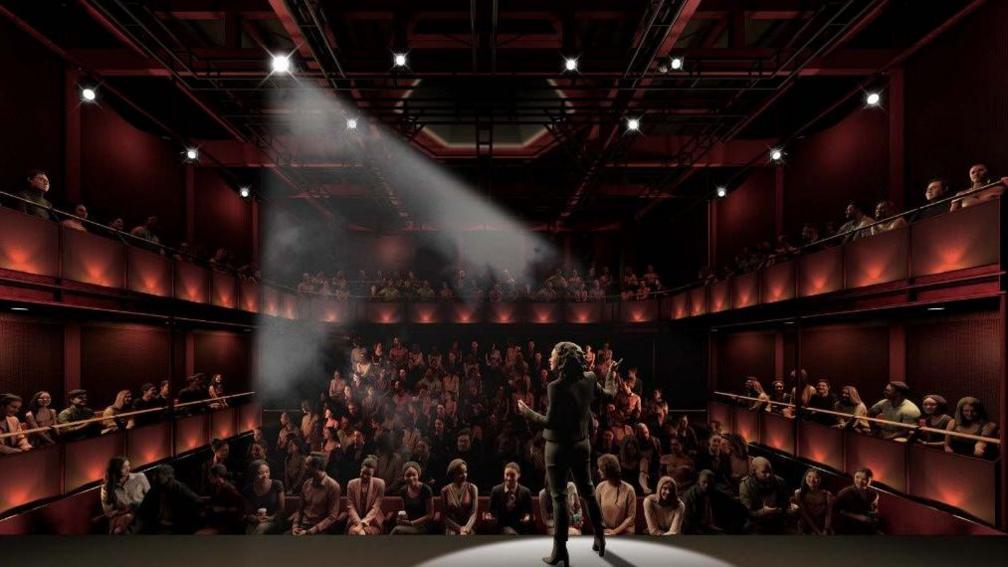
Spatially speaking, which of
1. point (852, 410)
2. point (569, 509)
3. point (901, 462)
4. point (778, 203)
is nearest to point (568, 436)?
point (569, 509)

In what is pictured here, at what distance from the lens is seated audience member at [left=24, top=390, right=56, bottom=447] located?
7727 mm

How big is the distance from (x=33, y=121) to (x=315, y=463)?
26.5 ft

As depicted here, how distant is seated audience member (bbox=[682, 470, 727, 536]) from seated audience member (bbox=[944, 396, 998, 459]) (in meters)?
2.89

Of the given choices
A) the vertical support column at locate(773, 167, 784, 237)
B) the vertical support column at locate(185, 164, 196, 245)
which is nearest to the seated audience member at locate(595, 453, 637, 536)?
the vertical support column at locate(773, 167, 784, 237)

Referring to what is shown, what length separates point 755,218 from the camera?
16.6 m

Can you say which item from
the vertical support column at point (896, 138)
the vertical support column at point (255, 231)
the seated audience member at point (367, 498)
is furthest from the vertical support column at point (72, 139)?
the vertical support column at point (896, 138)

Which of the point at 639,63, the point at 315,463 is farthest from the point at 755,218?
the point at 315,463

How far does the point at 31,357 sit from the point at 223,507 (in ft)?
19.9

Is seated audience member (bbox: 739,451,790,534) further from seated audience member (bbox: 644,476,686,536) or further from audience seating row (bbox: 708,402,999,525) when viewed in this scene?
audience seating row (bbox: 708,402,999,525)

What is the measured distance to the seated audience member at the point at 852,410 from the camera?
9172 millimetres

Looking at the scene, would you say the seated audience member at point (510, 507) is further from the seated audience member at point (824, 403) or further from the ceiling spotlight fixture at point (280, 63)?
A: the ceiling spotlight fixture at point (280, 63)

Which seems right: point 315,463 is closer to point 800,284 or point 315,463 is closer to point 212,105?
point 800,284

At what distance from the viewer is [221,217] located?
1720 cm

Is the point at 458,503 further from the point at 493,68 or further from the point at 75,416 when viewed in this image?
the point at 493,68
